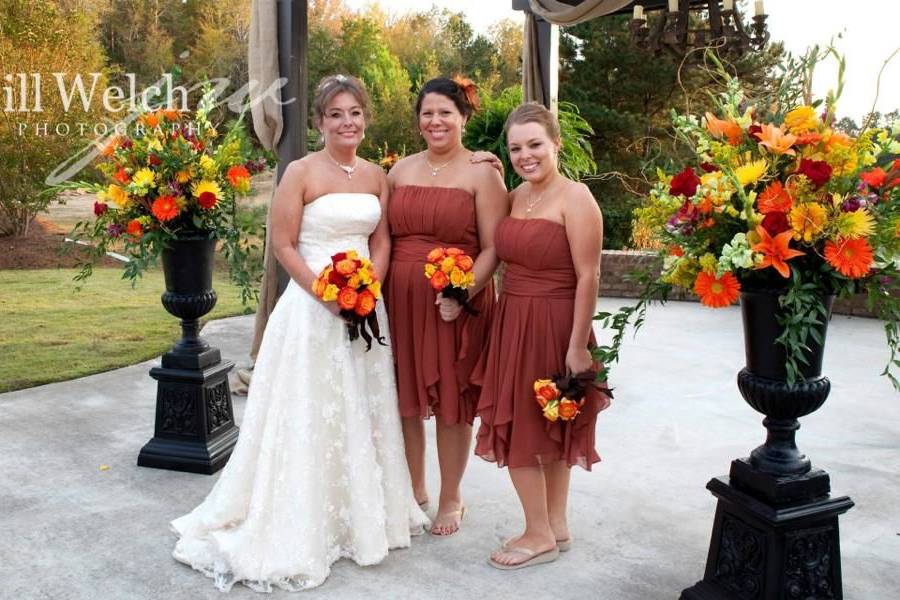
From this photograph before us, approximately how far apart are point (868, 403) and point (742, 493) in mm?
3343

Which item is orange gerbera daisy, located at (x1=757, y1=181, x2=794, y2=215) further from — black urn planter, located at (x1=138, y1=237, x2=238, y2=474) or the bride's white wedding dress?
black urn planter, located at (x1=138, y1=237, x2=238, y2=474)

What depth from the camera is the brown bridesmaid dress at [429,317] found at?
3088 mm

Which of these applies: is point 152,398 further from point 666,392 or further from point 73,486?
point 666,392

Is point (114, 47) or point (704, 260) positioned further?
point (114, 47)

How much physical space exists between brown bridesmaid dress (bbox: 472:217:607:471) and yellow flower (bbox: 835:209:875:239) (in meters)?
0.92

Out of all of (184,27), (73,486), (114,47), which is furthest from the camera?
(184,27)

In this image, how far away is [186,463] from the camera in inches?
155

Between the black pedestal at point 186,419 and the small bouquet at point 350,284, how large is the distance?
54.4 inches

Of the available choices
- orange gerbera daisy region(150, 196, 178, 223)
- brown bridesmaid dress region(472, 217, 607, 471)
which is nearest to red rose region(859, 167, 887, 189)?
brown bridesmaid dress region(472, 217, 607, 471)

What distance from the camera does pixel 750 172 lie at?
220 centimetres

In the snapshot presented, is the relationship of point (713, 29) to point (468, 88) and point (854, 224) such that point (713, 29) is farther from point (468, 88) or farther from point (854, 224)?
point (854, 224)

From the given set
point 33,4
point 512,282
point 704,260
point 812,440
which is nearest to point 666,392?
point 812,440

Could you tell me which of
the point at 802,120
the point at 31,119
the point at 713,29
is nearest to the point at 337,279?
the point at 802,120

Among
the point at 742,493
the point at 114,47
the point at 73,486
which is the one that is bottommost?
the point at 73,486
